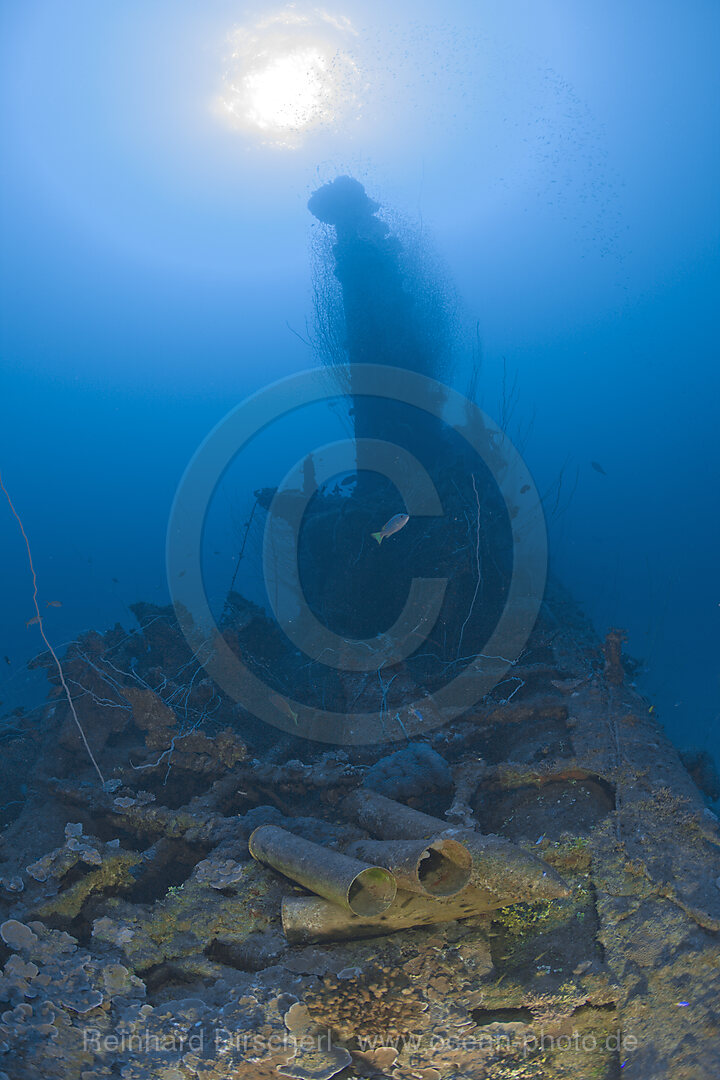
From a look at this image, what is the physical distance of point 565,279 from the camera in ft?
166

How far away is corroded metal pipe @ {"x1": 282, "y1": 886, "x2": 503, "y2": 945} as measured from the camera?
3.28 metres

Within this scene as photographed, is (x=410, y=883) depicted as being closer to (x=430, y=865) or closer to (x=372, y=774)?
(x=430, y=865)

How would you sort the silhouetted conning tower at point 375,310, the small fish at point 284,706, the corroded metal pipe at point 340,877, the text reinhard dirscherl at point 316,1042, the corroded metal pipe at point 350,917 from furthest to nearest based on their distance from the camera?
the silhouetted conning tower at point 375,310 < the small fish at point 284,706 < the corroded metal pipe at point 350,917 < the corroded metal pipe at point 340,877 < the text reinhard dirscherl at point 316,1042

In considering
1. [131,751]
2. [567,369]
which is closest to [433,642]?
[131,751]

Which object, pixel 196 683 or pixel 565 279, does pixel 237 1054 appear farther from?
pixel 565 279

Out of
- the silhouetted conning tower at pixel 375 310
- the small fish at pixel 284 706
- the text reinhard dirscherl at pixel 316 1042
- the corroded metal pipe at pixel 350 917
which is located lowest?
the text reinhard dirscherl at pixel 316 1042

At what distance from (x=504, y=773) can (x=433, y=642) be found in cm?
448

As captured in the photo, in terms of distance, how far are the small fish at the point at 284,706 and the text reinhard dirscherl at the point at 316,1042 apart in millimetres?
4753

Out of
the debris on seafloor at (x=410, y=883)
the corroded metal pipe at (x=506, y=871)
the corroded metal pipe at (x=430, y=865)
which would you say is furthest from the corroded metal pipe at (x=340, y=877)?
the corroded metal pipe at (x=506, y=871)

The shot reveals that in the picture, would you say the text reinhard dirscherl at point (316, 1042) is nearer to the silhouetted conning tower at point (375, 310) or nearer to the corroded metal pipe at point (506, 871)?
the corroded metal pipe at point (506, 871)

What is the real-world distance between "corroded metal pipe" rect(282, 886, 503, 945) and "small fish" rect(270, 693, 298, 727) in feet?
13.9

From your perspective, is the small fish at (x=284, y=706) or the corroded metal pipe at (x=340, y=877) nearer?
the corroded metal pipe at (x=340, y=877)

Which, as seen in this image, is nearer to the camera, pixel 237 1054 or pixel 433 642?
pixel 237 1054

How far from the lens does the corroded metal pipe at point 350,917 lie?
3.28 metres
